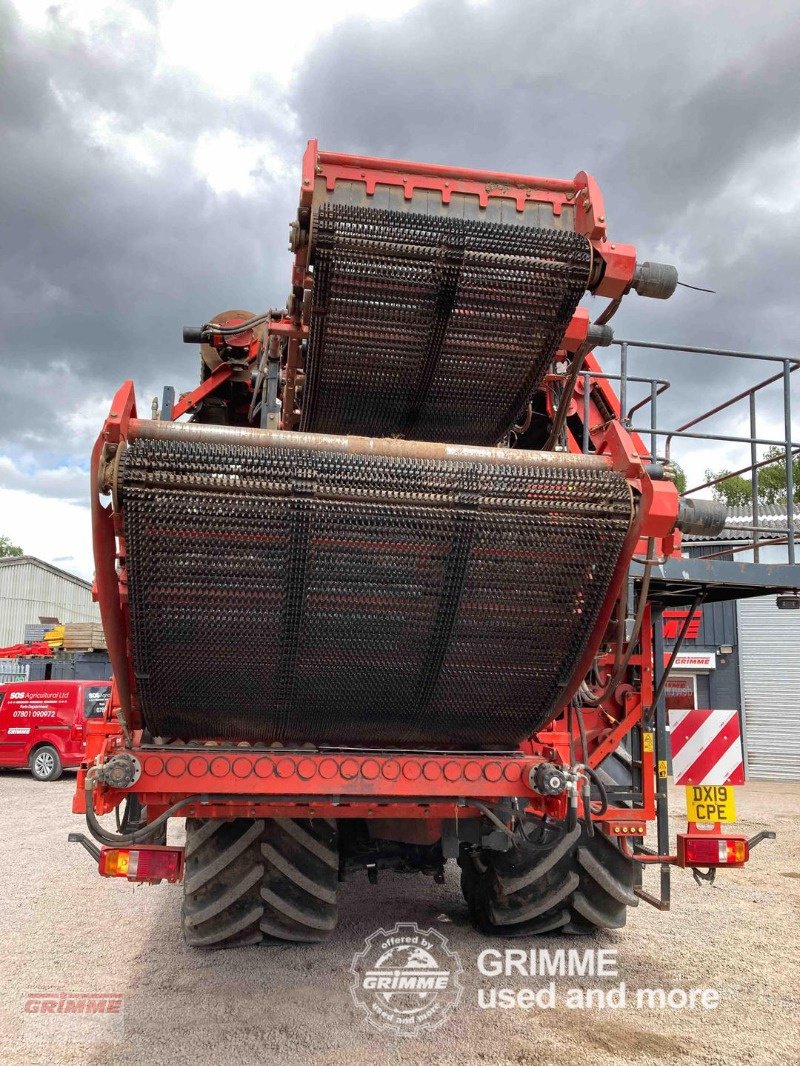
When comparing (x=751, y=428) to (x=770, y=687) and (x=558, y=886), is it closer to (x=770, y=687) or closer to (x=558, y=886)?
(x=558, y=886)

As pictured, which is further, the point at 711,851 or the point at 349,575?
the point at 711,851

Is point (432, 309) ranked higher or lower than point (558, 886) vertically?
higher

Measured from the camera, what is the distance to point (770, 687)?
15742mm

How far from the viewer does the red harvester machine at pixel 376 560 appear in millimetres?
3191

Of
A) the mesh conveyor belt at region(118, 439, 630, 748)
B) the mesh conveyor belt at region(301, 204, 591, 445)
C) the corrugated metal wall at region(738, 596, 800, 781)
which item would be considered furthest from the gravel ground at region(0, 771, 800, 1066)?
the corrugated metal wall at region(738, 596, 800, 781)

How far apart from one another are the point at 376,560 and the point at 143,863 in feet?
6.16

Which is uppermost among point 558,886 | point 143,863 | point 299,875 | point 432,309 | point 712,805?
point 432,309

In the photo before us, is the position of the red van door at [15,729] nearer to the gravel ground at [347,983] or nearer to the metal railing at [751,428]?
the gravel ground at [347,983]

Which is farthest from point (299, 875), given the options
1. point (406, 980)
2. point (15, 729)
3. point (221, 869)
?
point (15, 729)

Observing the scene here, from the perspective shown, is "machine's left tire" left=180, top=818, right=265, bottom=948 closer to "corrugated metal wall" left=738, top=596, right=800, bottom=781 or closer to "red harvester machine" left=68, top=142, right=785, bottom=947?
"red harvester machine" left=68, top=142, right=785, bottom=947

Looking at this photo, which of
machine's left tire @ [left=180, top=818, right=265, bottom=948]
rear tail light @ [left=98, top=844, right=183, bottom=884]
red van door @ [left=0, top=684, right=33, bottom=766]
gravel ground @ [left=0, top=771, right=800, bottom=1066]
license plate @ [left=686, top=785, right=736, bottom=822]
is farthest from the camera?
red van door @ [left=0, top=684, right=33, bottom=766]

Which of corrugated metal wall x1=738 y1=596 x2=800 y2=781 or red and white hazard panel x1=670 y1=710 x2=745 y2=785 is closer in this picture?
red and white hazard panel x1=670 y1=710 x2=745 y2=785

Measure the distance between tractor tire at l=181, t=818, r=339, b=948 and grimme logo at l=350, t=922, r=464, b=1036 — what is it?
40 centimetres

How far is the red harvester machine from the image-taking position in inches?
126
